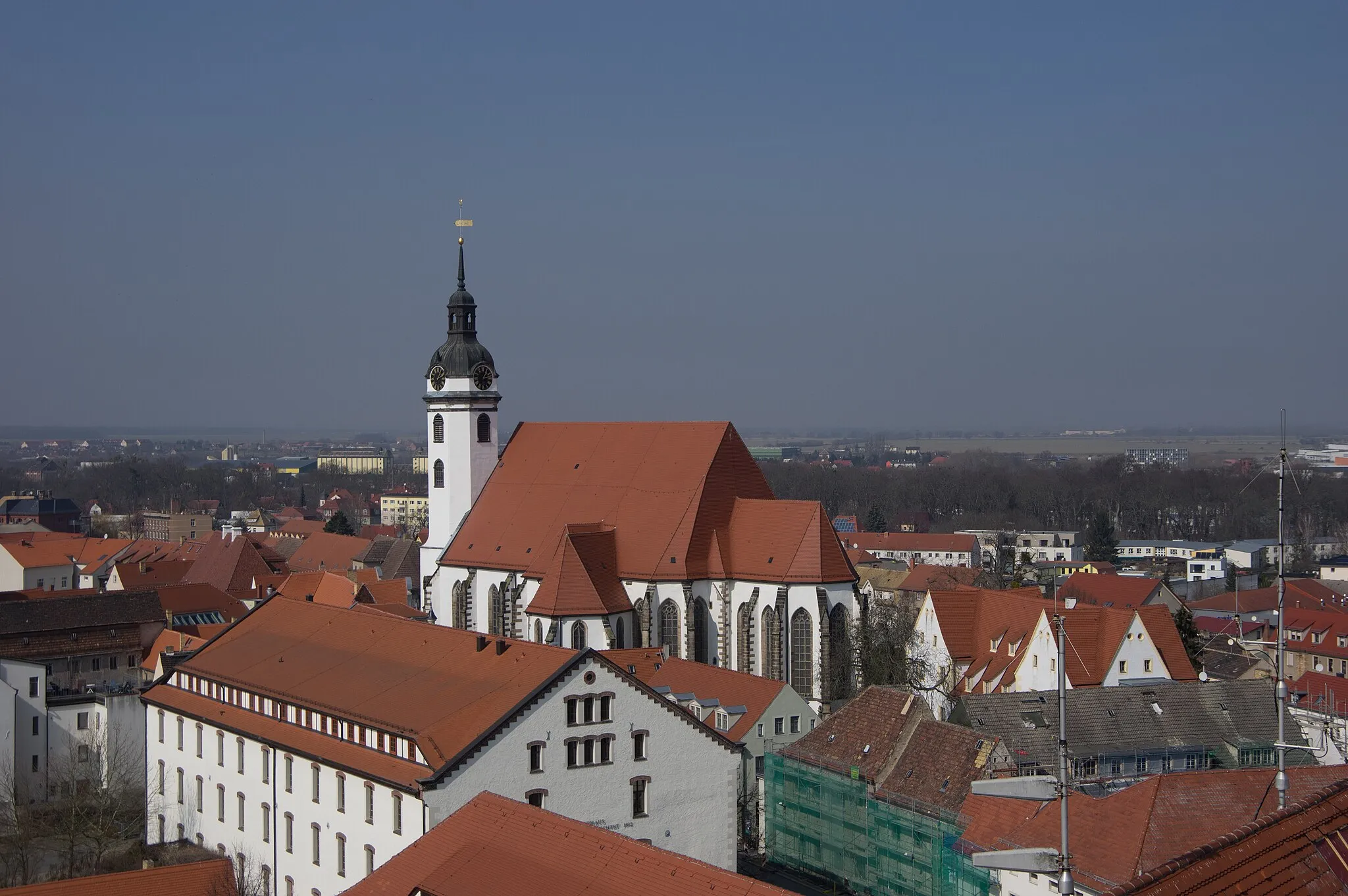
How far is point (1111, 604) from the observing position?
8206 cm

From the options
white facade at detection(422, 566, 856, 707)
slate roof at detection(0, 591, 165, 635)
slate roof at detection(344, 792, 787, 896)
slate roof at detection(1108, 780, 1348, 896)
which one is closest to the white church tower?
white facade at detection(422, 566, 856, 707)

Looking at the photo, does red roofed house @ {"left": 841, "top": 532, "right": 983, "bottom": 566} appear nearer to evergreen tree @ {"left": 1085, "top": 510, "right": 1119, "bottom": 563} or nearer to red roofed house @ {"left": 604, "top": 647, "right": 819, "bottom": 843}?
evergreen tree @ {"left": 1085, "top": 510, "right": 1119, "bottom": 563}

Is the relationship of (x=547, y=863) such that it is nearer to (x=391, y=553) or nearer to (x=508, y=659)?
(x=508, y=659)

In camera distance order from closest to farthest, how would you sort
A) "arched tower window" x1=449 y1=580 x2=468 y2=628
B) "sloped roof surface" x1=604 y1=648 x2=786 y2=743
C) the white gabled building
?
the white gabled building < "sloped roof surface" x1=604 y1=648 x2=786 y2=743 < "arched tower window" x1=449 y1=580 x2=468 y2=628

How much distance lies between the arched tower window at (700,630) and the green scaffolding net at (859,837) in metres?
15.7

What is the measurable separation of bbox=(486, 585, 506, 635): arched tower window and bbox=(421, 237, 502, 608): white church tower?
5.37m

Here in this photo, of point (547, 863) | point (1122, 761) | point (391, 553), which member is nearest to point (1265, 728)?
point (1122, 761)

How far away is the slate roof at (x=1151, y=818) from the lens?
100 feet

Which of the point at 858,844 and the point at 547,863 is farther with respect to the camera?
the point at 858,844

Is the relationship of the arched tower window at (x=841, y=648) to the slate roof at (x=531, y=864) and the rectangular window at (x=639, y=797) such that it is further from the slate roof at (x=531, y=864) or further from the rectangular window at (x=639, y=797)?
the slate roof at (x=531, y=864)

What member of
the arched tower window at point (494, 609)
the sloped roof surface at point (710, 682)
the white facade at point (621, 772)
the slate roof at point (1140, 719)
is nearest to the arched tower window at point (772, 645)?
the sloped roof surface at point (710, 682)

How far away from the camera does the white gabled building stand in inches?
1403

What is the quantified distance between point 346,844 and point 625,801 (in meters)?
7.28

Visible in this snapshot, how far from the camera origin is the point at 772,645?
6075cm
